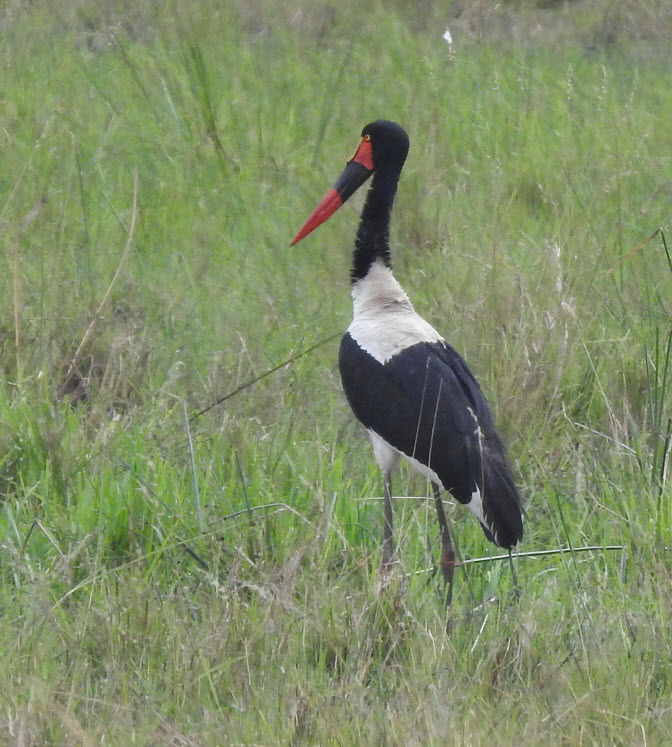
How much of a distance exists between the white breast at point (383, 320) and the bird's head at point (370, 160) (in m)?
0.29

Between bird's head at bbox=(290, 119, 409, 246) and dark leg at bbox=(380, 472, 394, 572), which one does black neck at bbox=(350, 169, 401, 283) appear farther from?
dark leg at bbox=(380, 472, 394, 572)

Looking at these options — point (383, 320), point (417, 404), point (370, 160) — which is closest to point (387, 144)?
point (370, 160)

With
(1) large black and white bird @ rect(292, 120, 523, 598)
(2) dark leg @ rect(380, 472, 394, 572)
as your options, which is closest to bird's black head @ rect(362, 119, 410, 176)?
(1) large black and white bird @ rect(292, 120, 523, 598)

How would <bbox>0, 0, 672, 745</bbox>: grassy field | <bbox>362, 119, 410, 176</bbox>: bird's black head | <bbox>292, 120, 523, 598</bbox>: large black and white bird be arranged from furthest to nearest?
1. <bbox>362, 119, 410, 176</bbox>: bird's black head
2. <bbox>292, 120, 523, 598</bbox>: large black and white bird
3. <bbox>0, 0, 672, 745</bbox>: grassy field

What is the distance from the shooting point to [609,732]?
89.4 inches

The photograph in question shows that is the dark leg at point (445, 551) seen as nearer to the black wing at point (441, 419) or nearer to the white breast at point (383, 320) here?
the black wing at point (441, 419)

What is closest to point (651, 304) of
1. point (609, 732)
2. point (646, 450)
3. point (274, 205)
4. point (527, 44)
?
point (646, 450)

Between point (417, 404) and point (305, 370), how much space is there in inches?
31.8

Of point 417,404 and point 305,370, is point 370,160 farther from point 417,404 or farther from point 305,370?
point 417,404

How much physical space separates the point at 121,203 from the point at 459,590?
2803 millimetres

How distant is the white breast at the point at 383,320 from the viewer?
3.39 m

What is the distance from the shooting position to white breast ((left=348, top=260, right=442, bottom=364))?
339 cm

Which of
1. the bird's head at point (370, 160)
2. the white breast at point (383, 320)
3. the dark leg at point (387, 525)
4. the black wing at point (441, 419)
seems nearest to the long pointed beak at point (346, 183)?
the bird's head at point (370, 160)

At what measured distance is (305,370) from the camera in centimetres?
404
